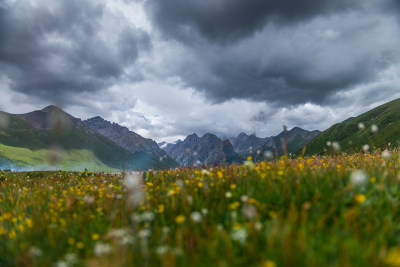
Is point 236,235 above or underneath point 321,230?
above

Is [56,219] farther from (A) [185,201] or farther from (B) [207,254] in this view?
(B) [207,254]

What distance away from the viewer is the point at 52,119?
423 cm

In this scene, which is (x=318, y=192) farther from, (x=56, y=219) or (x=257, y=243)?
(x=56, y=219)

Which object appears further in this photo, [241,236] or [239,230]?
[239,230]

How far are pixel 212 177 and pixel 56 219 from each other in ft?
11.2

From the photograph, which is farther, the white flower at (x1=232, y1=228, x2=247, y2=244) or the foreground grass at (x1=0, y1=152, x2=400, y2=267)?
the white flower at (x1=232, y1=228, x2=247, y2=244)

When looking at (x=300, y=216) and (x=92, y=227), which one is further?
(x=92, y=227)

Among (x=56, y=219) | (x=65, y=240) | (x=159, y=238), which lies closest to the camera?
(x=159, y=238)

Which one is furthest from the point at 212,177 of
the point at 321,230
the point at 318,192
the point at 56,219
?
the point at 56,219

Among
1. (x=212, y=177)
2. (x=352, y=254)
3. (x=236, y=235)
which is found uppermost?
(x=212, y=177)

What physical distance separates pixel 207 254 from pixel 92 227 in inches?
89.8

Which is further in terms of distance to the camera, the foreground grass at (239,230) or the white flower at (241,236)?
the white flower at (241,236)

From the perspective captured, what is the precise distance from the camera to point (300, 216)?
3.19m

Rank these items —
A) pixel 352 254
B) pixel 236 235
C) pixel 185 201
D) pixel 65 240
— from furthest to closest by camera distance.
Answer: pixel 185 201 → pixel 65 240 → pixel 236 235 → pixel 352 254
